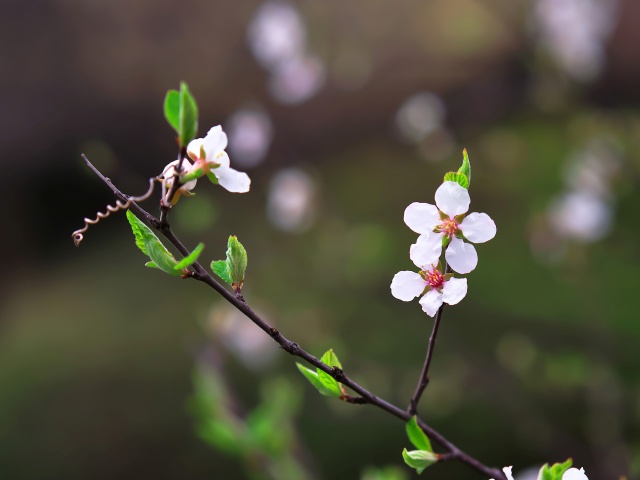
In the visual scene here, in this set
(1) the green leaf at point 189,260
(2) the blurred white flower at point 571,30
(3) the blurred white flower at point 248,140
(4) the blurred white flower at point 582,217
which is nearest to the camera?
(1) the green leaf at point 189,260

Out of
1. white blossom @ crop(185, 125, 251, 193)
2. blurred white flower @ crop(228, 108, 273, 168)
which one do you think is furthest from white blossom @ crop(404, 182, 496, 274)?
blurred white flower @ crop(228, 108, 273, 168)

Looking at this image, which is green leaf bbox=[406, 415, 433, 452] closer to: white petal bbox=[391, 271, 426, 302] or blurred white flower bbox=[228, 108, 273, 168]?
white petal bbox=[391, 271, 426, 302]

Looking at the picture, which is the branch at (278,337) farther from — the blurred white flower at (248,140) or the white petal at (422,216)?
the blurred white flower at (248,140)

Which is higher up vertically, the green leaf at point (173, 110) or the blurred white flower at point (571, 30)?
the blurred white flower at point (571, 30)

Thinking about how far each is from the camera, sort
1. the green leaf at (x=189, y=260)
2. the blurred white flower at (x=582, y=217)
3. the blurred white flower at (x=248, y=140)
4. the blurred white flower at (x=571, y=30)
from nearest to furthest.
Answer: the green leaf at (x=189, y=260)
the blurred white flower at (x=582, y=217)
the blurred white flower at (x=248, y=140)
the blurred white flower at (x=571, y=30)

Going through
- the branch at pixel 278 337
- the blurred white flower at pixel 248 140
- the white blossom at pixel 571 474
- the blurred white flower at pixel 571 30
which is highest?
the blurred white flower at pixel 571 30

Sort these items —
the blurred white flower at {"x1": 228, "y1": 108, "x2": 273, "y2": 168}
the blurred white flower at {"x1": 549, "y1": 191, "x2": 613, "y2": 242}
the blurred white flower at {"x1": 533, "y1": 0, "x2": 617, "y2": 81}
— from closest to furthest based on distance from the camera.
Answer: the blurred white flower at {"x1": 549, "y1": 191, "x2": 613, "y2": 242}, the blurred white flower at {"x1": 228, "y1": 108, "x2": 273, "y2": 168}, the blurred white flower at {"x1": 533, "y1": 0, "x2": 617, "y2": 81}

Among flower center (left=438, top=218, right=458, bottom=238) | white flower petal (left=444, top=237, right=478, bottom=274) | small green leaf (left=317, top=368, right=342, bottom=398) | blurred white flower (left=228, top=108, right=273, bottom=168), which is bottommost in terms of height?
small green leaf (left=317, top=368, right=342, bottom=398)

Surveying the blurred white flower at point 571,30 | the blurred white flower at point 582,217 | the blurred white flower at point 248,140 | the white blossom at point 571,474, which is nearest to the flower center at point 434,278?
the white blossom at point 571,474

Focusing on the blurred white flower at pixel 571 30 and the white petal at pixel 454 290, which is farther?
the blurred white flower at pixel 571 30
